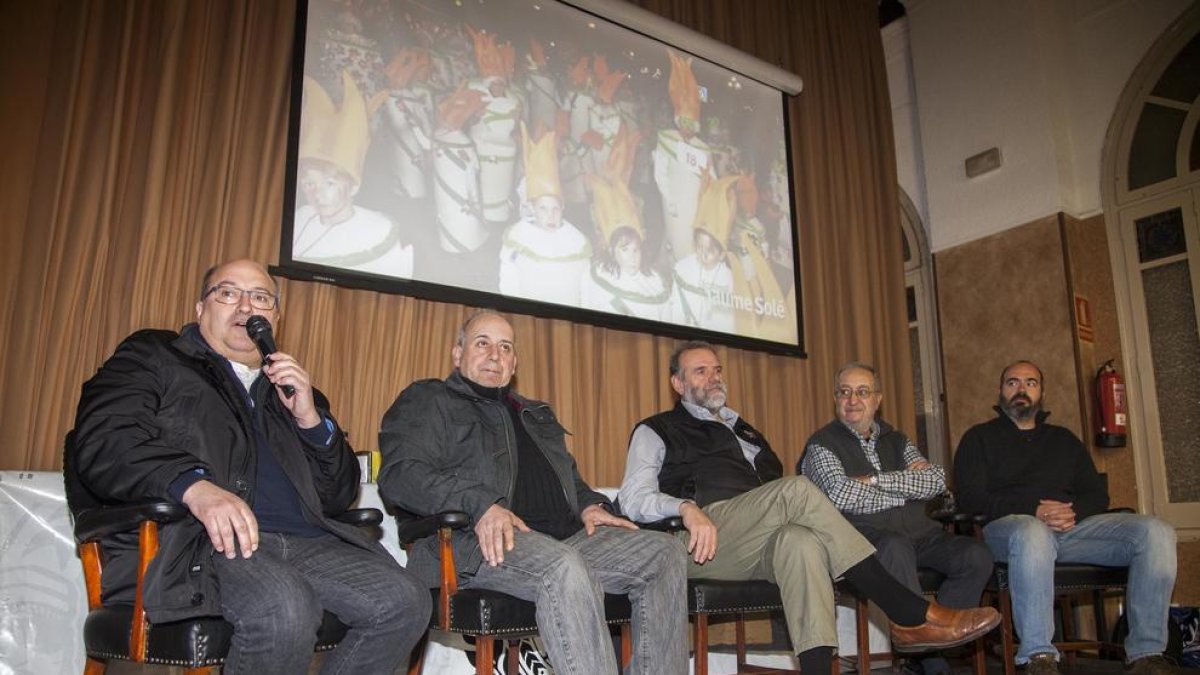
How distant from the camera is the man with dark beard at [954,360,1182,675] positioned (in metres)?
2.82

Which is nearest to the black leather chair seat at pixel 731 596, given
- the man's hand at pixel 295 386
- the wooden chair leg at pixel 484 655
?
the wooden chair leg at pixel 484 655

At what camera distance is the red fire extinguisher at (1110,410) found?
14.2 feet

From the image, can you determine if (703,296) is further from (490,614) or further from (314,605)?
(314,605)

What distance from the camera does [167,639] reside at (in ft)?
5.13

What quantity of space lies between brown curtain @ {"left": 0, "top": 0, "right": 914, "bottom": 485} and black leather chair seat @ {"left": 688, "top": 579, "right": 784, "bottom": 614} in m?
1.08

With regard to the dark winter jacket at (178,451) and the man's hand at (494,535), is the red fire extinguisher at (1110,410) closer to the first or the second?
the man's hand at (494,535)

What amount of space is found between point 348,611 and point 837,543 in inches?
54.1

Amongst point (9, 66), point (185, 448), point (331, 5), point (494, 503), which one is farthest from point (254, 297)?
point (331, 5)

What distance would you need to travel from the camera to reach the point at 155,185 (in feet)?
8.61

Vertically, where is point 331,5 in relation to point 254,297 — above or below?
above

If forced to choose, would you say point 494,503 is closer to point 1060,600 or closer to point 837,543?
point 837,543

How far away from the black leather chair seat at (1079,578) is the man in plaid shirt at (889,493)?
0.58 feet

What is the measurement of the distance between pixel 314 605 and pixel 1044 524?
2.59 m

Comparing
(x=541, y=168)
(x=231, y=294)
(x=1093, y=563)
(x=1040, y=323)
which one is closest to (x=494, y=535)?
(x=231, y=294)
